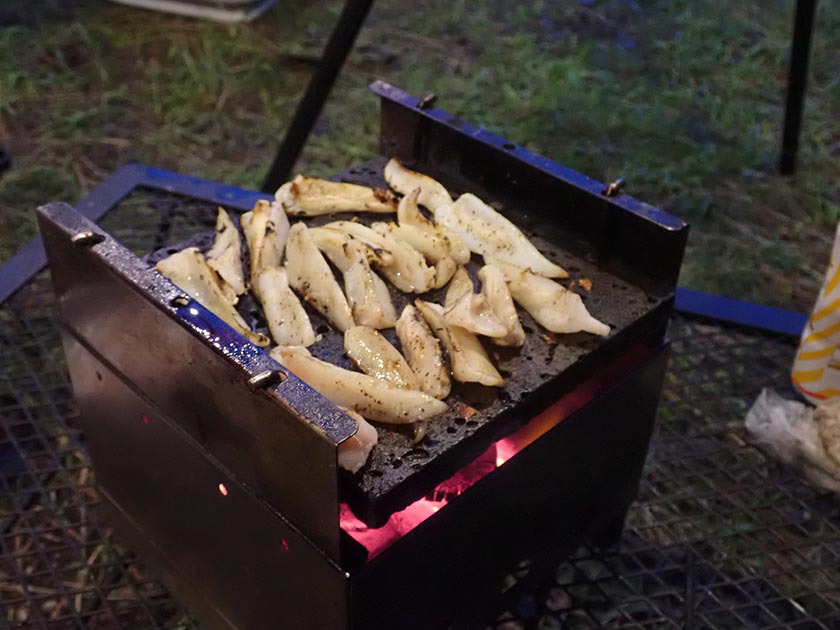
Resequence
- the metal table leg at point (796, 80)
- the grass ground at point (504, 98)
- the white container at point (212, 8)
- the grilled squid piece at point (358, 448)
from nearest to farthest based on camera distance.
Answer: the grilled squid piece at point (358, 448)
the metal table leg at point (796, 80)
the grass ground at point (504, 98)
the white container at point (212, 8)

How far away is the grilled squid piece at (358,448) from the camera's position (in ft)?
3.36

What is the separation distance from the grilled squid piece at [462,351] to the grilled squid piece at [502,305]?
0.04m

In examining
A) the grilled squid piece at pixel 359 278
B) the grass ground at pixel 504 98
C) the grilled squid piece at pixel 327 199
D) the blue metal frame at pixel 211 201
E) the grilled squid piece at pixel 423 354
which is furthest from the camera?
the grass ground at pixel 504 98

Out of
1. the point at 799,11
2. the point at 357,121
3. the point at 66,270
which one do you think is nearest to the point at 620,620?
the point at 66,270

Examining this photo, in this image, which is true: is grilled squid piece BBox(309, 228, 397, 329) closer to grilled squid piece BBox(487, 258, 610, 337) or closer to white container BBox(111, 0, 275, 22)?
grilled squid piece BBox(487, 258, 610, 337)

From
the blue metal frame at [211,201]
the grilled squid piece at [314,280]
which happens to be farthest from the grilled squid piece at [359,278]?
the blue metal frame at [211,201]

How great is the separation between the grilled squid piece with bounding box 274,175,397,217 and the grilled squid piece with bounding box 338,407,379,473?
0.52m

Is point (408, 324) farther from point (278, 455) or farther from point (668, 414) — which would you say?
point (668, 414)

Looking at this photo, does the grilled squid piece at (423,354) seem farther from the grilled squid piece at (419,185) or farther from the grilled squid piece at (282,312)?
the grilled squid piece at (419,185)

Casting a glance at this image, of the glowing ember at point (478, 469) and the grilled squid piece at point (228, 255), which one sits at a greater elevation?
the grilled squid piece at point (228, 255)

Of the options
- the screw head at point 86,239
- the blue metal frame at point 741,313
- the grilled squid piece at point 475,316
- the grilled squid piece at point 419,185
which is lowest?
the blue metal frame at point 741,313

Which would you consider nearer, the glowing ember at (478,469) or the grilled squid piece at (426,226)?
the glowing ember at (478,469)

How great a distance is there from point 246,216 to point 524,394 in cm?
55

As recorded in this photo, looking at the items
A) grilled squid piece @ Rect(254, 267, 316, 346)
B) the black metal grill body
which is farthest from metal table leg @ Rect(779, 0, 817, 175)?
grilled squid piece @ Rect(254, 267, 316, 346)
